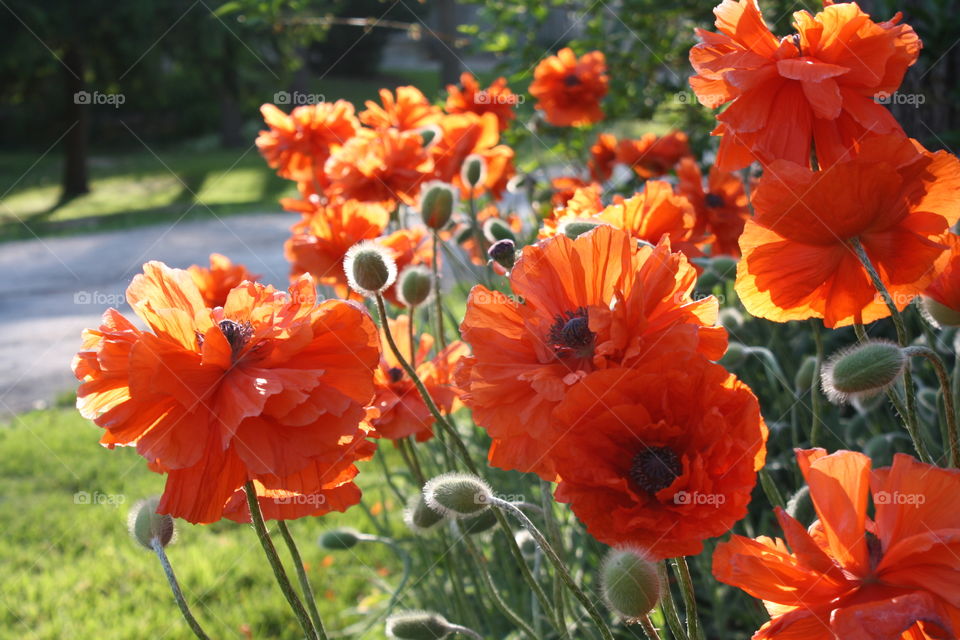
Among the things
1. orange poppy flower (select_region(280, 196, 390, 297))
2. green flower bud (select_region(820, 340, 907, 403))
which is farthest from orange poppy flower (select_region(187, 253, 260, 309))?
green flower bud (select_region(820, 340, 907, 403))

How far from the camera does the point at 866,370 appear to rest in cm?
112

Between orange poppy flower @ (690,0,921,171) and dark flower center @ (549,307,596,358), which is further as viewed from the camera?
orange poppy flower @ (690,0,921,171)

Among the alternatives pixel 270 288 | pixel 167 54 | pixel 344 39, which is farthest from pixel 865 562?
pixel 344 39

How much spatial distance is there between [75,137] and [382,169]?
13.2 m

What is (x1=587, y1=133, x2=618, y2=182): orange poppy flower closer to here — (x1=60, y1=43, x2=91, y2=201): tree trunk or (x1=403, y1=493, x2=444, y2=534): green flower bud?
(x1=403, y1=493, x2=444, y2=534): green flower bud

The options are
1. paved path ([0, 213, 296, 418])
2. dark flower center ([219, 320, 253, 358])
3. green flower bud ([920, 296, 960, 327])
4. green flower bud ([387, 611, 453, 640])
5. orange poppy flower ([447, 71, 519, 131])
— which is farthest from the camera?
paved path ([0, 213, 296, 418])

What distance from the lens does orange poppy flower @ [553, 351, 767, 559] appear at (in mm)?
1023

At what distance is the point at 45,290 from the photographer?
857cm

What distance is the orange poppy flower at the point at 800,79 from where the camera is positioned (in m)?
1.36

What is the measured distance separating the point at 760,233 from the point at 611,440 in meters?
0.40

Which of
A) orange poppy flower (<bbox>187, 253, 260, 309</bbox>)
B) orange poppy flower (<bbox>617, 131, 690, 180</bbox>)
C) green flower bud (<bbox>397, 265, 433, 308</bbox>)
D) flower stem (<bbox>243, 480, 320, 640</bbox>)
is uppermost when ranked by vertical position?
flower stem (<bbox>243, 480, 320, 640</bbox>)

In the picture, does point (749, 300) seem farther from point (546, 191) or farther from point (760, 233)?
point (546, 191)

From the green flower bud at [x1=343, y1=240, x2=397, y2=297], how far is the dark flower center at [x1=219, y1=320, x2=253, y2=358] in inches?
11.0

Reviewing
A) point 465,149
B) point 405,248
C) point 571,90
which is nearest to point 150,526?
point 405,248
